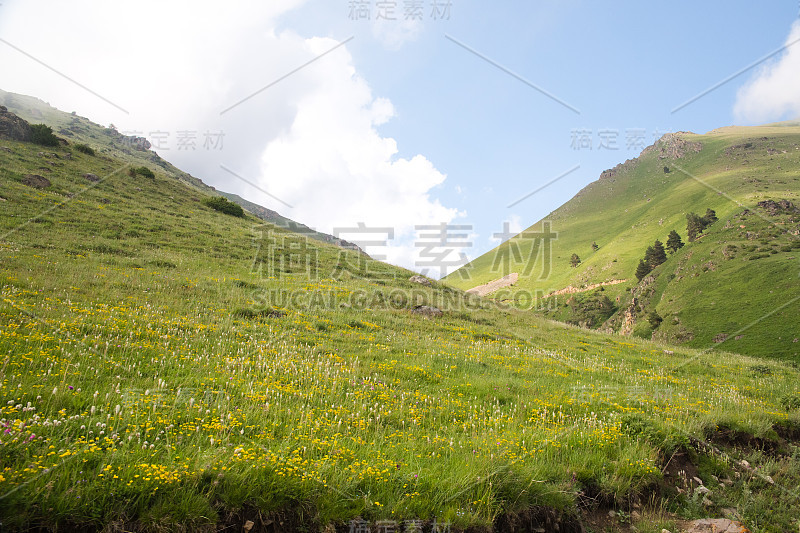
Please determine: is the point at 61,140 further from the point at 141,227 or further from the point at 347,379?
the point at 347,379

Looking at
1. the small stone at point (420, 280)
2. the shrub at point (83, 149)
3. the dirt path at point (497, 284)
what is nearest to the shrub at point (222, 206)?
the shrub at point (83, 149)

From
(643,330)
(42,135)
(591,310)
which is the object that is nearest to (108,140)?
(42,135)

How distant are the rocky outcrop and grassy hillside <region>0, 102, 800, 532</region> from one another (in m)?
38.9

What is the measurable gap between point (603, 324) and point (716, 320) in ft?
121

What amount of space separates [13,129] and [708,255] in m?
124

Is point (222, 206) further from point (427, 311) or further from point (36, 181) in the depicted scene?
point (427, 311)

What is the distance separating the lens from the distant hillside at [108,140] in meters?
87.4

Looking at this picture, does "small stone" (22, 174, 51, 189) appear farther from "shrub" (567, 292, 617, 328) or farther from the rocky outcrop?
"shrub" (567, 292, 617, 328)

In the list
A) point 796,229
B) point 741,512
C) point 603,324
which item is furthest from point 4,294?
point 796,229

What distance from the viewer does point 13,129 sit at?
41531mm

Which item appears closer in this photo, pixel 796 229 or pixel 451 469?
pixel 451 469

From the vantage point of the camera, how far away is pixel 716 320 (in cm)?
6044

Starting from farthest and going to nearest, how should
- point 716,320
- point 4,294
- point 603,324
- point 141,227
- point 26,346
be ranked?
point 603,324, point 716,320, point 141,227, point 4,294, point 26,346

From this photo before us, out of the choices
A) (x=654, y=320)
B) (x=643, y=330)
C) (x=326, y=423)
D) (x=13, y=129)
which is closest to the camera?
(x=326, y=423)
